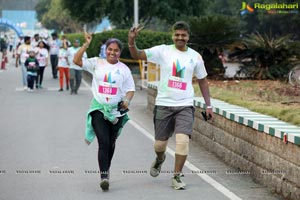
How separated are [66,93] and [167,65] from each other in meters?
14.2

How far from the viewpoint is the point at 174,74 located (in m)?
8.46

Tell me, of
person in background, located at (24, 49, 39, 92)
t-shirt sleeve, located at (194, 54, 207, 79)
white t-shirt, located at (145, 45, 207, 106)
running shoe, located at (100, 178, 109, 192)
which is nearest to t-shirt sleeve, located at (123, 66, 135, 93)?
white t-shirt, located at (145, 45, 207, 106)

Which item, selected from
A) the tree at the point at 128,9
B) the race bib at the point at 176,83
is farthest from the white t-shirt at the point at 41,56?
the race bib at the point at 176,83

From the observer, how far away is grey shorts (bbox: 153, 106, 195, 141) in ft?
27.6

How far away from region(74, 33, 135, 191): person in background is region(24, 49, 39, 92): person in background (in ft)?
47.1

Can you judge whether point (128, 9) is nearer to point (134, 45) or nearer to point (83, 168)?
point (83, 168)

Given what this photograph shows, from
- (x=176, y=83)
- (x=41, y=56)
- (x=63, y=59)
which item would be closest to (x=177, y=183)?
(x=176, y=83)

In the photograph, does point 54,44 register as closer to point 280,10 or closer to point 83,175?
point 280,10

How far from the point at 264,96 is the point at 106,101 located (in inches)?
277

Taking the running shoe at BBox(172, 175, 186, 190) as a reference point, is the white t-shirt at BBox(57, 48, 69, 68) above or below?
above

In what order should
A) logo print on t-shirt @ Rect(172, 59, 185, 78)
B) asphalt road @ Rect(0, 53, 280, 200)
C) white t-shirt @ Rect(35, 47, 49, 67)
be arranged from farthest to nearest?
1. white t-shirt @ Rect(35, 47, 49, 67)
2. logo print on t-shirt @ Rect(172, 59, 185, 78)
3. asphalt road @ Rect(0, 53, 280, 200)

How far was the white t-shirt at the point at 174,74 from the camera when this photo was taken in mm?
8461

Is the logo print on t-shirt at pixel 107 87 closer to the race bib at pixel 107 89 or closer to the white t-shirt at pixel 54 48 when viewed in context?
the race bib at pixel 107 89

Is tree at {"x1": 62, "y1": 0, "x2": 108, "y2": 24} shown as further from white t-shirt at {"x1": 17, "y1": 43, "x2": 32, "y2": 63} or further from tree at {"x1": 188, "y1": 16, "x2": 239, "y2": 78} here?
tree at {"x1": 188, "y1": 16, "x2": 239, "y2": 78}
